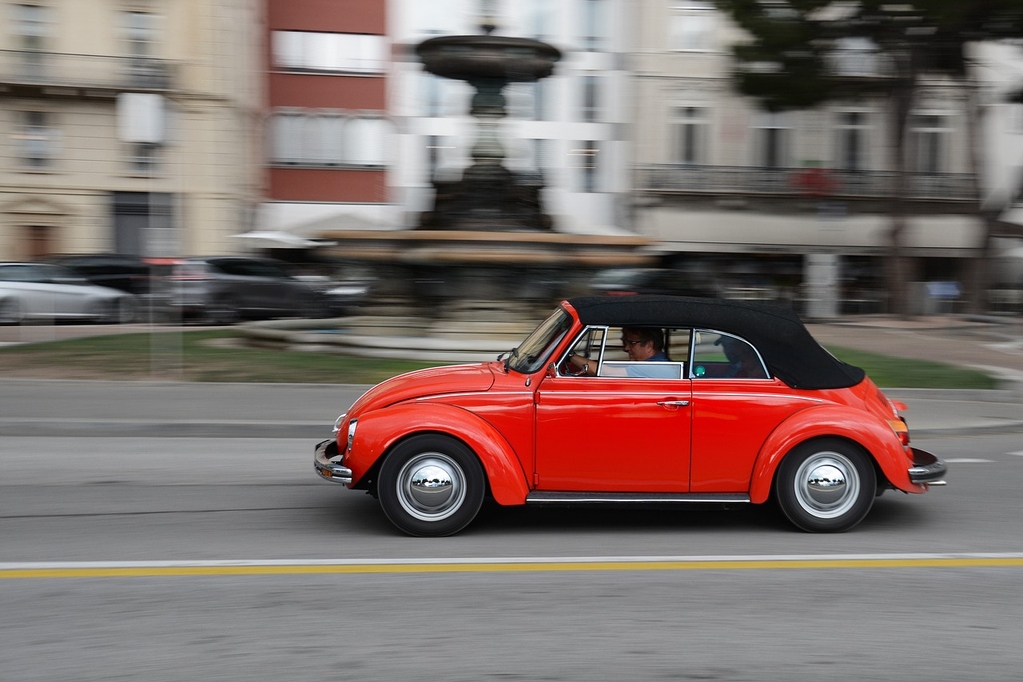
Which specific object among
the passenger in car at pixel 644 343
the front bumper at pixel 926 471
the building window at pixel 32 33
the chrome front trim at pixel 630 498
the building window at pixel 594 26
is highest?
the building window at pixel 594 26

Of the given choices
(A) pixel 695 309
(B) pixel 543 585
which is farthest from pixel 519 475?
(A) pixel 695 309

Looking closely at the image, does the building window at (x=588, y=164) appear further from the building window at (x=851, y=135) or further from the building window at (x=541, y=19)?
the building window at (x=851, y=135)

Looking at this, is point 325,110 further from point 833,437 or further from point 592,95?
point 833,437

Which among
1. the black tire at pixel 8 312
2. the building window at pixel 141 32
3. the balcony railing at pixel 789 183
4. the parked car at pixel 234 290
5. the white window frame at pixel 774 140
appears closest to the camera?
the black tire at pixel 8 312

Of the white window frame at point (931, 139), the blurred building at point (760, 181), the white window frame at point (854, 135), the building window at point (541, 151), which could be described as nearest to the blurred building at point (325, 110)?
the building window at point (541, 151)

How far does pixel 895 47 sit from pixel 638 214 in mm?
12688

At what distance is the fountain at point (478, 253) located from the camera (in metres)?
15.0

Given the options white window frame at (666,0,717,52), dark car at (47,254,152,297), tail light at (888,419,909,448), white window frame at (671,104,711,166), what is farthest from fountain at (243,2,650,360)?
white window frame at (666,0,717,52)

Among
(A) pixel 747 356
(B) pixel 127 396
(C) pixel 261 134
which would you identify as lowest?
(B) pixel 127 396

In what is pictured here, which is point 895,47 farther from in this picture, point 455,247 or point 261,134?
point 261,134

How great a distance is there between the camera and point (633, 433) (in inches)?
249

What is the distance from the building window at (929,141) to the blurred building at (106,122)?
914 inches

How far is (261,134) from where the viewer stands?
1591 inches

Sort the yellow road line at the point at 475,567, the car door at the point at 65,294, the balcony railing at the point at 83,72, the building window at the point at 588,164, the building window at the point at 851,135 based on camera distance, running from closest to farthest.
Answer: the yellow road line at the point at 475,567, the car door at the point at 65,294, the balcony railing at the point at 83,72, the building window at the point at 851,135, the building window at the point at 588,164
